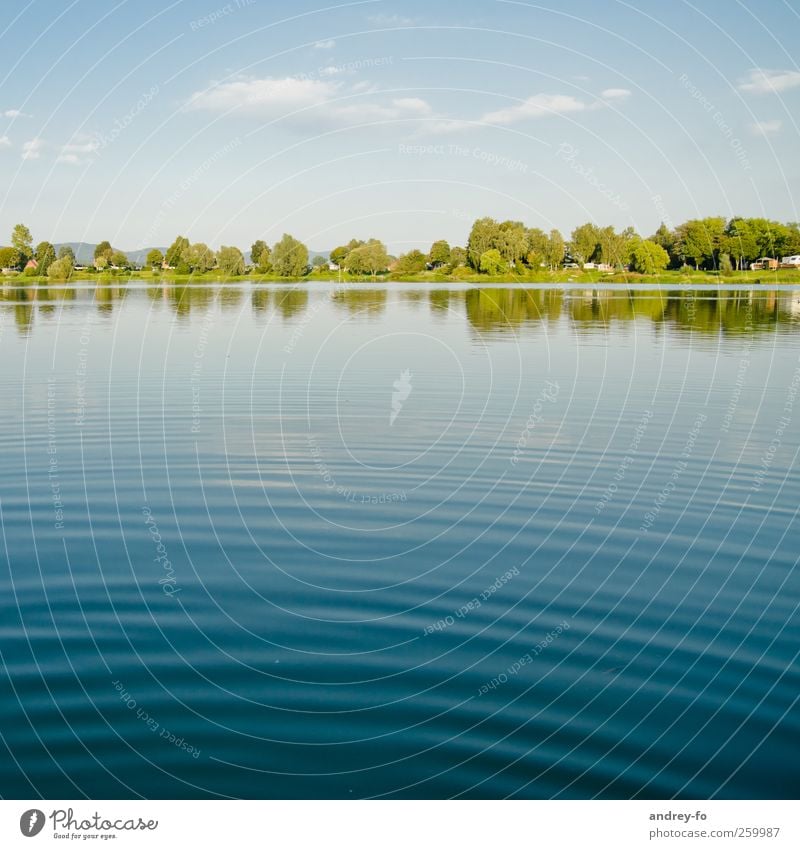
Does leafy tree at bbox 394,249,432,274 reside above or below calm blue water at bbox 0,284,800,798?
above

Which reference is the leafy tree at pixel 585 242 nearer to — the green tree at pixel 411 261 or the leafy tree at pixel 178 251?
the green tree at pixel 411 261

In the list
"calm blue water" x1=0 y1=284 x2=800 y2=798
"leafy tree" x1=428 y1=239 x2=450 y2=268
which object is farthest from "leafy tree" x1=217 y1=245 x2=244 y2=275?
"calm blue water" x1=0 y1=284 x2=800 y2=798

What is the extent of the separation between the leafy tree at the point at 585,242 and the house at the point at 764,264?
2431 inches

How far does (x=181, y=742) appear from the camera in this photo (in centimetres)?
755

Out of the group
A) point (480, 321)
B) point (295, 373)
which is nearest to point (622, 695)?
point (295, 373)

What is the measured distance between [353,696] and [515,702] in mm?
1420

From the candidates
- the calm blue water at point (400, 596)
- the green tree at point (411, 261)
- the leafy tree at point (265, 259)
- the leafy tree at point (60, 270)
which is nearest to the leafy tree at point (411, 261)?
the green tree at point (411, 261)

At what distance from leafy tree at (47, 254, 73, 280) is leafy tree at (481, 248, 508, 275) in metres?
56.0

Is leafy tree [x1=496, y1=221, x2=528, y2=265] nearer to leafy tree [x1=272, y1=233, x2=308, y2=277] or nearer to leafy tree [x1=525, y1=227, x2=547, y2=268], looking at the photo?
leafy tree [x1=525, y1=227, x2=547, y2=268]

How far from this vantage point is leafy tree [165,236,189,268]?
114 meters

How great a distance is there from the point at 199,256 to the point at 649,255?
186 feet

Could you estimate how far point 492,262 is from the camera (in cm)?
9619

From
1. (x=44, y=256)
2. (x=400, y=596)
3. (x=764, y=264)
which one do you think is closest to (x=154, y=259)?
(x=44, y=256)

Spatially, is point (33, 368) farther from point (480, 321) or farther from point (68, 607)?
point (480, 321)
